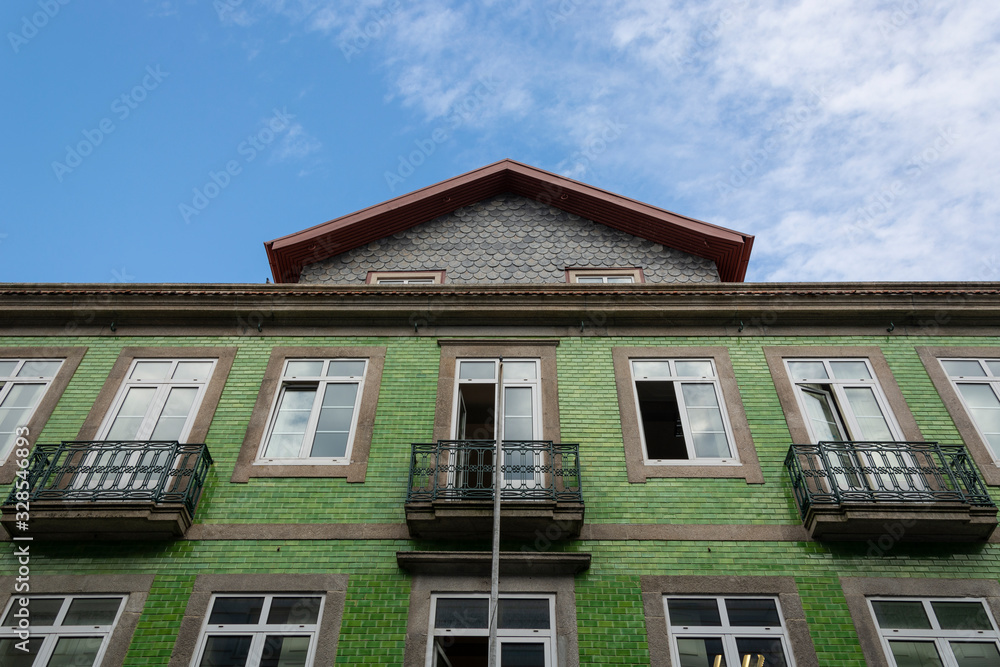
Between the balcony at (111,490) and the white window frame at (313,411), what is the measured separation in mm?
859

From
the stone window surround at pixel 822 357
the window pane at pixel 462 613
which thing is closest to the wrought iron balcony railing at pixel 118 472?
the window pane at pixel 462 613

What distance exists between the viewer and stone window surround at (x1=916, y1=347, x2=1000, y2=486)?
10016mm

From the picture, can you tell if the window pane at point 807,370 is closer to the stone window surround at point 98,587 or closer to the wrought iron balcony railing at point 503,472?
the wrought iron balcony railing at point 503,472

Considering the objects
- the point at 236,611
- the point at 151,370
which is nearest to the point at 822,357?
the point at 236,611

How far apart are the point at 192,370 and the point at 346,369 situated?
2.31 m

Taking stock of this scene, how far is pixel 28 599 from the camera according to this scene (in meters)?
8.85

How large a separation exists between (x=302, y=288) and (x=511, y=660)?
6550 mm

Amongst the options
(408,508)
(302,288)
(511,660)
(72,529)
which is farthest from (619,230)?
(72,529)

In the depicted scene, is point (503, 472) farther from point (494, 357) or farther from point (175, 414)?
point (175, 414)

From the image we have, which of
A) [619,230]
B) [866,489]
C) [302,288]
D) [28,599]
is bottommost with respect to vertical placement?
[28,599]

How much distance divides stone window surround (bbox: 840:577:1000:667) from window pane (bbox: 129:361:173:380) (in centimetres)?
969

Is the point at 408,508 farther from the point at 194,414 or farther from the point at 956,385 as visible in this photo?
the point at 956,385

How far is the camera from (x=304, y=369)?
11523mm

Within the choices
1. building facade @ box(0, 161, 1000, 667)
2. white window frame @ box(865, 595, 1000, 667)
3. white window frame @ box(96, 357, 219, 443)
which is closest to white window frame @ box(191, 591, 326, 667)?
building facade @ box(0, 161, 1000, 667)
